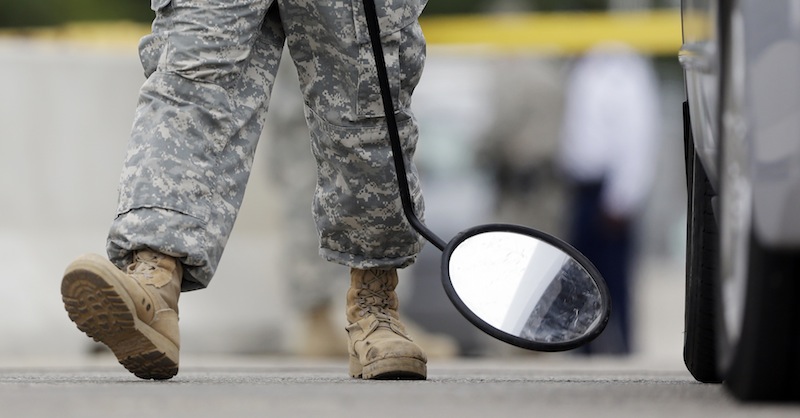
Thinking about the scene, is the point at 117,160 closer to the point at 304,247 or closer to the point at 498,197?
the point at 304,247

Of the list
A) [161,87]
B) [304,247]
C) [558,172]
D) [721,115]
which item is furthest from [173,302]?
[558,172]

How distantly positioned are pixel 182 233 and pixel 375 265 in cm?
62

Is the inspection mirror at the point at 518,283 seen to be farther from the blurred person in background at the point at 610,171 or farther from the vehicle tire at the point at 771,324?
the blurred person in background at the point at 610,171

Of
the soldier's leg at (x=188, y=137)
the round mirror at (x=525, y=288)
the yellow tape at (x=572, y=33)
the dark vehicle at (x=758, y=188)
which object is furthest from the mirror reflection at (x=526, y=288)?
the yellow tape at (x=572, y=33)

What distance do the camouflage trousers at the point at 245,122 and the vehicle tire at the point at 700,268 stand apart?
0.62 meters

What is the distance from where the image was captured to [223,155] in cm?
373

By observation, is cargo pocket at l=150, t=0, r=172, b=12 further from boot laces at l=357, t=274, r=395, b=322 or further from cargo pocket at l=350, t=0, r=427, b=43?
boot laces at l=357, t=274, r=395, b=322

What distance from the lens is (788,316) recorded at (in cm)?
265

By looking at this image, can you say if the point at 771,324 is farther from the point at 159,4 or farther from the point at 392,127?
the point at 159,4

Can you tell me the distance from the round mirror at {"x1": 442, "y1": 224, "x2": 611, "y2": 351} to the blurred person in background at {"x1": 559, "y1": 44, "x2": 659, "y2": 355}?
6.38 metres

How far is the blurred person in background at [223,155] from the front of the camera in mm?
3553

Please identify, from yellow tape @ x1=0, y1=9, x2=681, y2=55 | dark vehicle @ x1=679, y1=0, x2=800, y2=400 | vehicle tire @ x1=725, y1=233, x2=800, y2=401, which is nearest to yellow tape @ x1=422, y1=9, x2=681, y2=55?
yellow tape @ x1=0, y1=9, x2=681, y2=55

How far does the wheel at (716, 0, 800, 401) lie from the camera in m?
2.63

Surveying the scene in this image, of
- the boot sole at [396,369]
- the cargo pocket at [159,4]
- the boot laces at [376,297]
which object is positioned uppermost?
the cargo pocket at [159,4]
